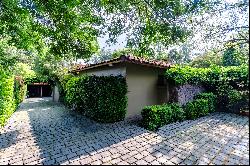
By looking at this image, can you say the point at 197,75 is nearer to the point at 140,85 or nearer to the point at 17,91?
the point at 140,85

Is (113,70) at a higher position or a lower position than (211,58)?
lower

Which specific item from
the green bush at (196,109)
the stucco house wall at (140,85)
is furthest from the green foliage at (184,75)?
the green bush at (196,109)

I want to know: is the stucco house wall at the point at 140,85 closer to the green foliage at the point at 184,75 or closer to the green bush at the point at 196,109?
the green foliage at the point at 184,75

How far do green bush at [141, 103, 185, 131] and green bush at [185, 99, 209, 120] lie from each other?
56 cm

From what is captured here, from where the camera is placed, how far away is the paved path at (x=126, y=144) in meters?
5.85

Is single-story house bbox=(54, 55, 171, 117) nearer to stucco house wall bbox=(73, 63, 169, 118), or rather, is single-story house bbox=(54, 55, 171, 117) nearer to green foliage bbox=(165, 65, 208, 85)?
stucco house wall bbox=(73, 63, 169, 118)

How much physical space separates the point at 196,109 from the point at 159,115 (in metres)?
3.06

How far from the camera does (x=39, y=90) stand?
1442 inches

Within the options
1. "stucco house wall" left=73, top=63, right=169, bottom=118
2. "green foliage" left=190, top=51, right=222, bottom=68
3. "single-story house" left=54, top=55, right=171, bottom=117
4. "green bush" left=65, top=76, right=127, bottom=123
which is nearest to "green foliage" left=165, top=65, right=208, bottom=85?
"single-story house" left=54, top=55, right=171, bottom=117

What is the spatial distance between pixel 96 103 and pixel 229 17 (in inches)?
301

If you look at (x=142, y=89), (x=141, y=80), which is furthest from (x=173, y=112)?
(x=141, y=80)

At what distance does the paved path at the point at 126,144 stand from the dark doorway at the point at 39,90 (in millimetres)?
27383

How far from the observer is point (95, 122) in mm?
10797

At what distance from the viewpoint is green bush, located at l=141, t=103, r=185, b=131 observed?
9350 mm
